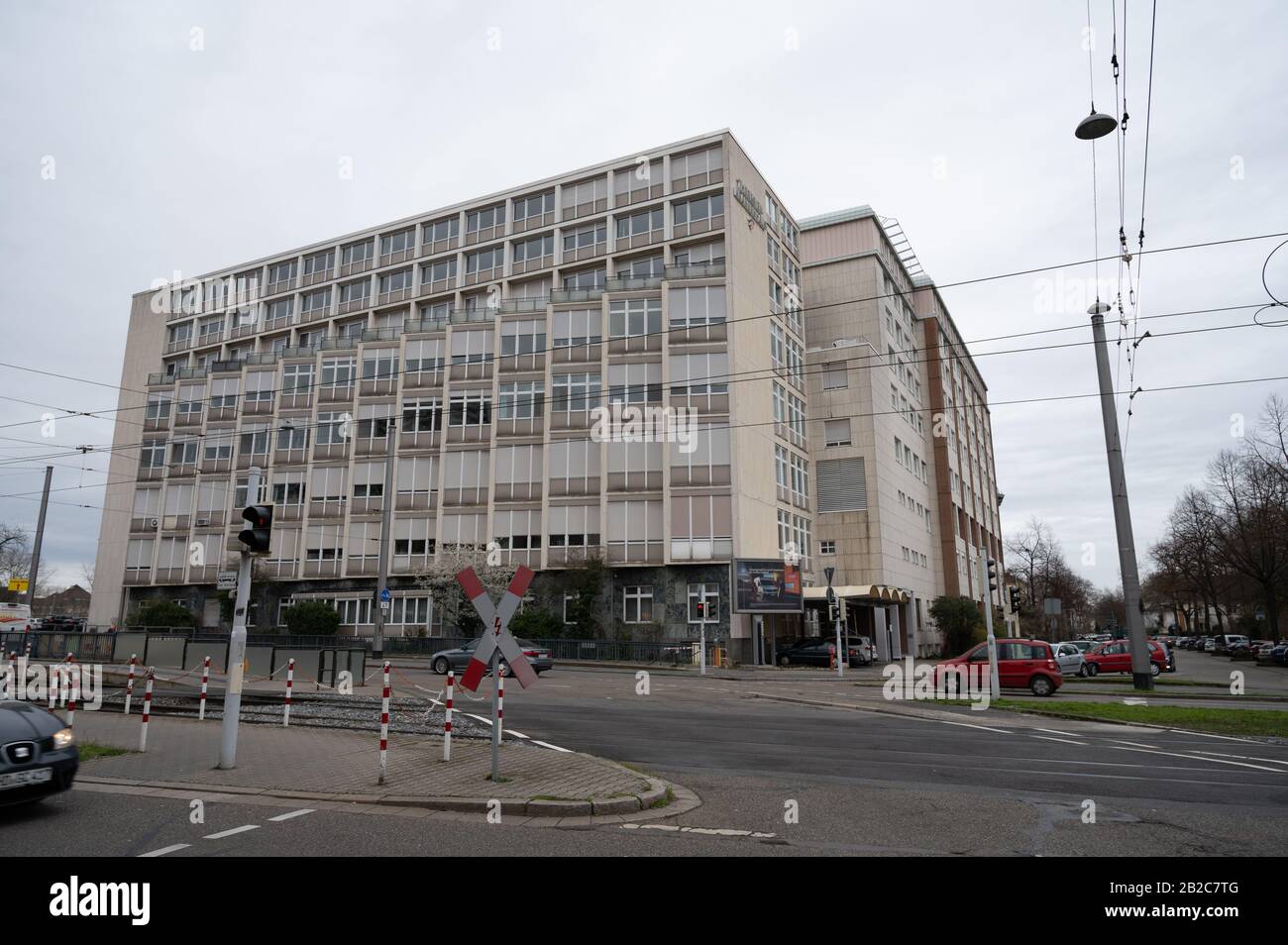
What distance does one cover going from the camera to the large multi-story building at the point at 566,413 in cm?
4184

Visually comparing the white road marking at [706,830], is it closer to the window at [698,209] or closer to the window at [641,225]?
the window at [698,209]

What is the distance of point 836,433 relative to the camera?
2040 inches

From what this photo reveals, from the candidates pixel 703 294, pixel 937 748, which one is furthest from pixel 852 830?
pixel 703 294

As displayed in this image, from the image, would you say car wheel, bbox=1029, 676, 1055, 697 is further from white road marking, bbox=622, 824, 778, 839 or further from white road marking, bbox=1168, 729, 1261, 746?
white road marking, bbox=622, 824, 778, 839

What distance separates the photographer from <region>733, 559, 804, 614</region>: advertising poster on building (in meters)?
39.1

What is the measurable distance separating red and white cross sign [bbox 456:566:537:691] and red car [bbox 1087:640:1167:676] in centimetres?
3622

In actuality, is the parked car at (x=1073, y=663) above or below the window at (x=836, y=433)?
below

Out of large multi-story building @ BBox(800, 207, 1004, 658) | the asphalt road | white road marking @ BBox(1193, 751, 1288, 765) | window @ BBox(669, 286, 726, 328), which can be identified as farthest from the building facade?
white road marking @ BBox(1193, 751, 1288, 765)

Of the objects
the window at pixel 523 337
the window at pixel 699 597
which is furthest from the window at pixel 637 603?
the window at pixel 523 337

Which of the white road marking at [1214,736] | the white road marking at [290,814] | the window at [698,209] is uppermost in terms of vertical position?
the window at [698,209]

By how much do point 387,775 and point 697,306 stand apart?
3644cm

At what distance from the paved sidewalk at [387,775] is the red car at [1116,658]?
34.5 m

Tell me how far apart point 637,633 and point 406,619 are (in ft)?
47.6

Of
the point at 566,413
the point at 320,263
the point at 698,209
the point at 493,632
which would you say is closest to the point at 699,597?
the point at 566,413
